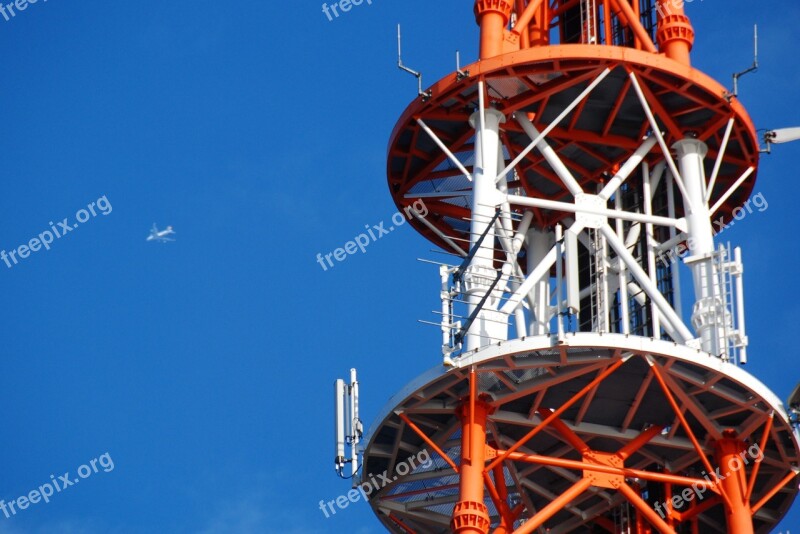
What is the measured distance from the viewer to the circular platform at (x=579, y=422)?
61406mm

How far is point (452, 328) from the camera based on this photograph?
61844 millimetres

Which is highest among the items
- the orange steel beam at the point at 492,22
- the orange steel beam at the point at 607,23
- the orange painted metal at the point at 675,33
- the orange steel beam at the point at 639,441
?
the orange steel beam at the point at 607,23

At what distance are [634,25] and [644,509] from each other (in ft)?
52.7

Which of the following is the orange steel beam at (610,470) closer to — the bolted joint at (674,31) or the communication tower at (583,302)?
the communication tower at (583,302)

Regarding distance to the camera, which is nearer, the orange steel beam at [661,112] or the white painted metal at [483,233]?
the white painted metal at [483,233]

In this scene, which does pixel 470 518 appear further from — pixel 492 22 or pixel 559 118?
pixel 492 22

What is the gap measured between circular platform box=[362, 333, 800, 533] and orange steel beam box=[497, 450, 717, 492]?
1.03 m

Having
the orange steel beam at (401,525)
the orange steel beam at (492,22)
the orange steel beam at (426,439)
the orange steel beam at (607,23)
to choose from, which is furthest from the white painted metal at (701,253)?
the orange steel beam at (401,525)

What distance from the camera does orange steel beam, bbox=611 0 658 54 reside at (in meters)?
69.2

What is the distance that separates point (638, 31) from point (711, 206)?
6.51 m

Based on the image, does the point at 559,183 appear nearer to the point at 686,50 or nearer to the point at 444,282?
the point at 686,50

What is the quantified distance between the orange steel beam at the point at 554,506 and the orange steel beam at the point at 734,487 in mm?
3998

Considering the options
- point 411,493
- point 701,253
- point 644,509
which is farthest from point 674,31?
point 411,493

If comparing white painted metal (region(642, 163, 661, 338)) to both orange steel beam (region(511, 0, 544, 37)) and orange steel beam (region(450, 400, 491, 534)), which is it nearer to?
orange steel beam (region(511, 0, 544, 37))
